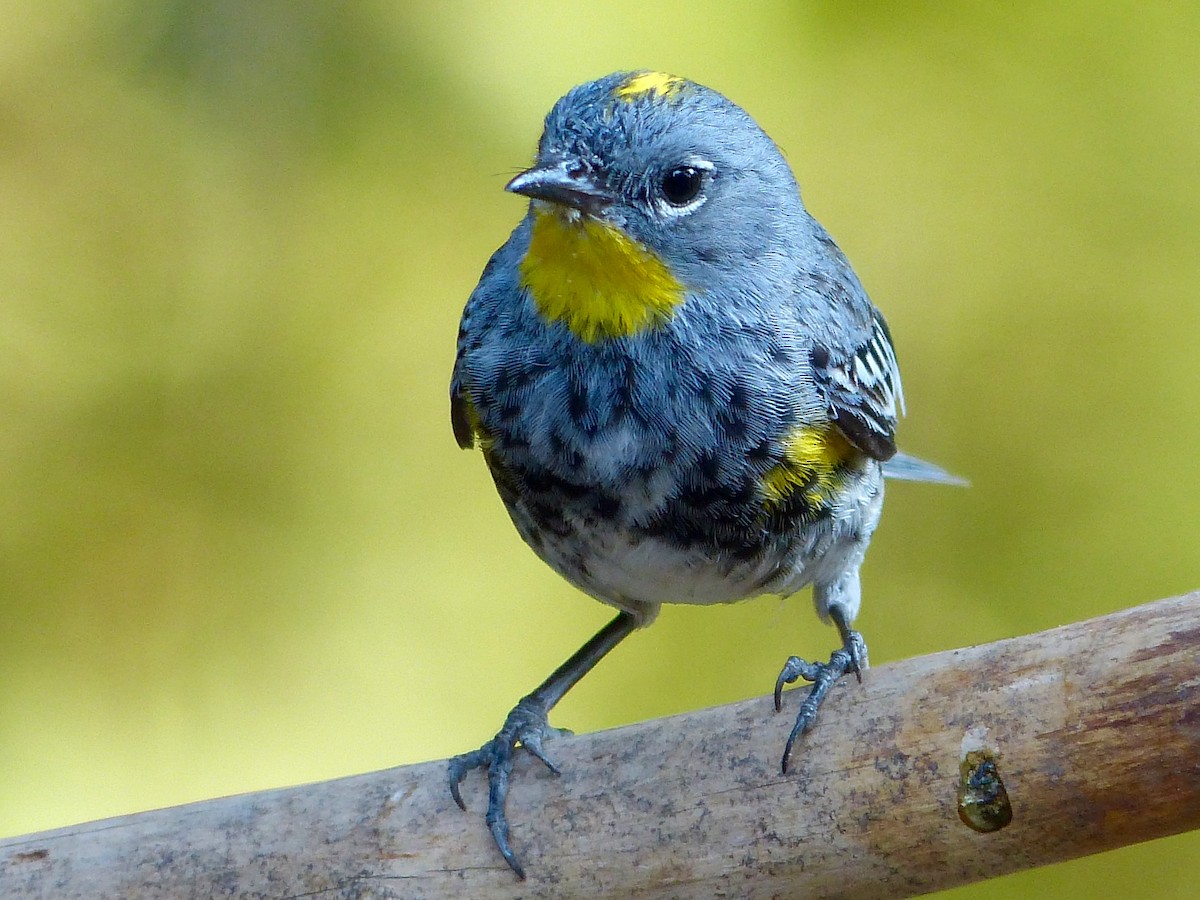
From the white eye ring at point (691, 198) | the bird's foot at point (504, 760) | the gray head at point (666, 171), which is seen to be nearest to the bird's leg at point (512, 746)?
the bird's foot at point (504, 760)

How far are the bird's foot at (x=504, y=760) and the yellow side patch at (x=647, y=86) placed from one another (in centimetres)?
131

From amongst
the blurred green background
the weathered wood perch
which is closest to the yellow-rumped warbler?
the weathered wood perch

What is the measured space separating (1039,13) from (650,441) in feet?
8.14

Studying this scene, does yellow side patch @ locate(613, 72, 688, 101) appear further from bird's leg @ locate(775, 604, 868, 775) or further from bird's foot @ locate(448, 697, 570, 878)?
bird's foot @ locate(448, 697, 570, 878)

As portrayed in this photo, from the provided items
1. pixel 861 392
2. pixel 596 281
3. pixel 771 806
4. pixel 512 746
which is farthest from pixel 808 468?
pixel 512 746

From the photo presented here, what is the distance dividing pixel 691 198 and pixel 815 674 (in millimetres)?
988

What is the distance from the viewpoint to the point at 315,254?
15.3ft

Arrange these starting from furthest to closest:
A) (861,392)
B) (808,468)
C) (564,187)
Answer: (861,392)
(808,468)
(564,187)

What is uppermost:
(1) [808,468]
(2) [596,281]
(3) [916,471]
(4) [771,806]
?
(3) [916,471]

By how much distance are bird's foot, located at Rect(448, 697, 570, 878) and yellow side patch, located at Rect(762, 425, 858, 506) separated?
688 millimetres

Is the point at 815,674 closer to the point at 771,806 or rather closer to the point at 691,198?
the point at 771,806

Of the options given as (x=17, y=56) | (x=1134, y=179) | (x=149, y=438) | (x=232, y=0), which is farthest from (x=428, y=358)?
(x=1134, y=179)

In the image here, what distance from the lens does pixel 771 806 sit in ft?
7.90

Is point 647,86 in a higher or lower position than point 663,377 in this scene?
higher
